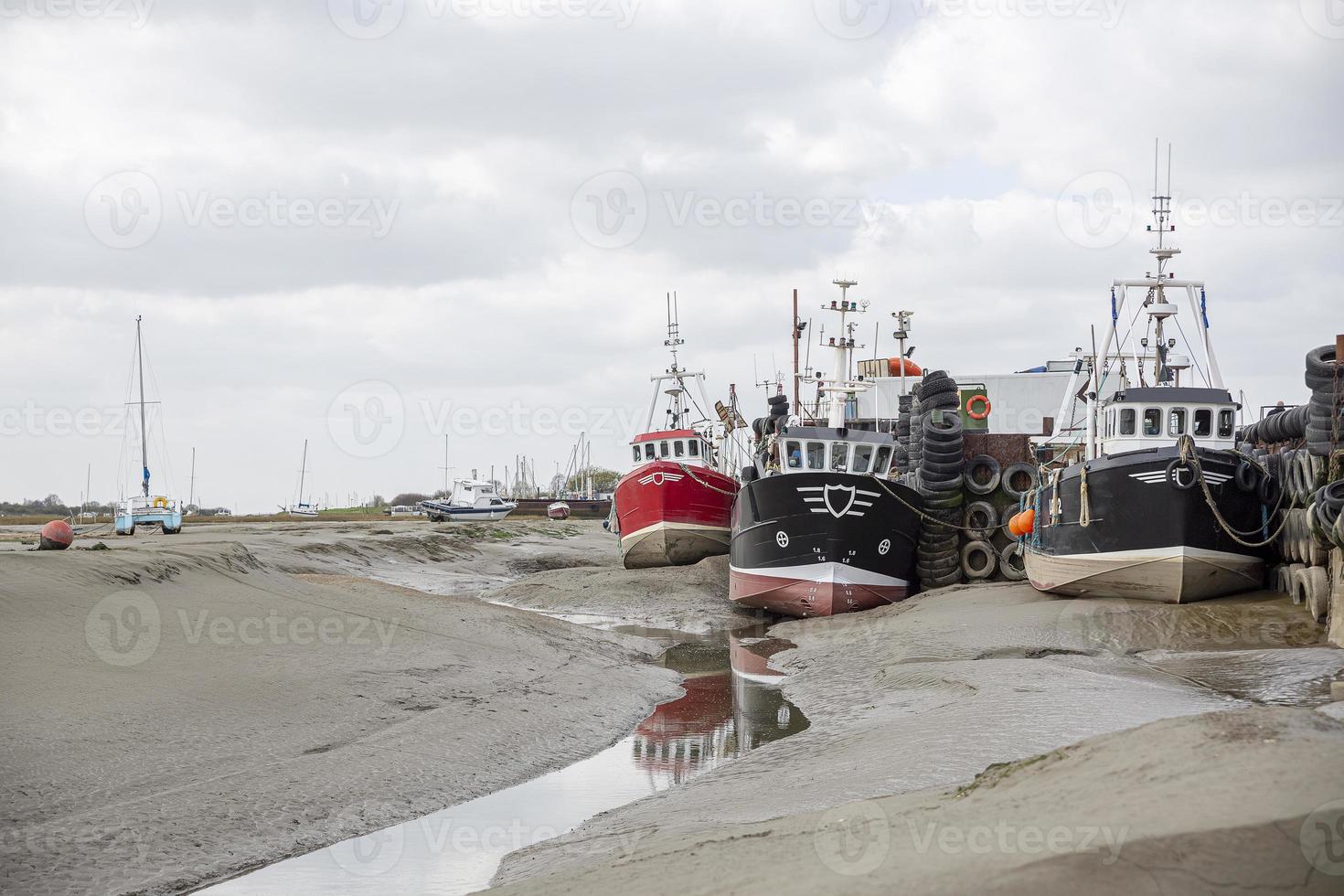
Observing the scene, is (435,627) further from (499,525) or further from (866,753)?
(499,525)

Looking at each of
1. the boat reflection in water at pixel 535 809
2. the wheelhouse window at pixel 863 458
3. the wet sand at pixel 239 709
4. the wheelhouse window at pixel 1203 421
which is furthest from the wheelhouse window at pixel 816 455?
the boat reflection in water at pixel 535 809

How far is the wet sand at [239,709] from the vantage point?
6.96 metres

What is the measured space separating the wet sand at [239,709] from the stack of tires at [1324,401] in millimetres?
9438

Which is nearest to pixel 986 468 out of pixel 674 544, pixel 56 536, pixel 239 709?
pixel 674 544

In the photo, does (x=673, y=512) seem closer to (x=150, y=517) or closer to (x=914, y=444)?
(x=914, y=444)

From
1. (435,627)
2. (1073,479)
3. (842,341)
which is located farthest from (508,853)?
(842,341)

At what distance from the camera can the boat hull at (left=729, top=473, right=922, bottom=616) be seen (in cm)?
2272

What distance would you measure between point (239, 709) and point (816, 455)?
17501 millimetres

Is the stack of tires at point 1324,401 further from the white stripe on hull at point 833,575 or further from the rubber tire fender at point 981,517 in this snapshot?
the rubber tire fender at point 981,517

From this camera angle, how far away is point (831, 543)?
74.4ft

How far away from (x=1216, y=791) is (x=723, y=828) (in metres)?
2.94

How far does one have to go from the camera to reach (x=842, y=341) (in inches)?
1150

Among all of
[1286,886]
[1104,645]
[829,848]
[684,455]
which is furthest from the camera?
[684,455]

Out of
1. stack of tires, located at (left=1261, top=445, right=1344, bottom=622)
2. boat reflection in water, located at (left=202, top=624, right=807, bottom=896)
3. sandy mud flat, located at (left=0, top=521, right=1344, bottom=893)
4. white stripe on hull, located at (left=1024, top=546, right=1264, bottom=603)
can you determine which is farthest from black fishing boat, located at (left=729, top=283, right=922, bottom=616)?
boat reflection in water, located at (left=202, top=624, right=807, bottom=896)
